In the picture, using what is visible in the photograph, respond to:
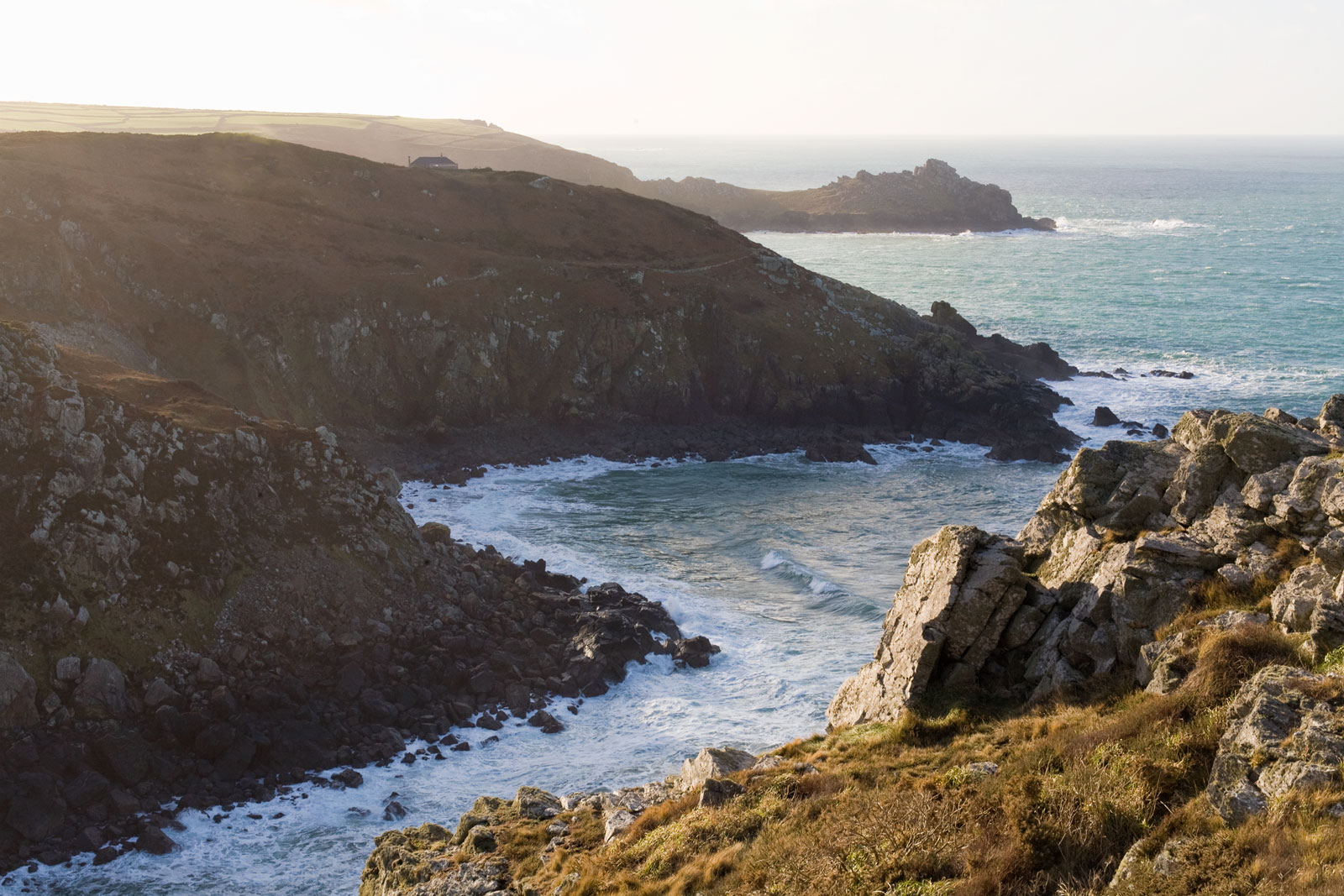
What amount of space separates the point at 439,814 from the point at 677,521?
87.7 ft

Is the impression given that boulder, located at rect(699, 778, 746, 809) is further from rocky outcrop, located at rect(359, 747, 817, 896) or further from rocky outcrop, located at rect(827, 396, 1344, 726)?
rocky outcrop, located at rect(827, 396, 1344, 726)

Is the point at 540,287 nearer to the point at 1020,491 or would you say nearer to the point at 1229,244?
the point at 1020,491


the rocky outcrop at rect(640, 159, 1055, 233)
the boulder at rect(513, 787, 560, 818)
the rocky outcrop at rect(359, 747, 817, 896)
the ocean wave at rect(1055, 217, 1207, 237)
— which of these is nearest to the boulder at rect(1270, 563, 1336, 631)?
the rocky outcrop at rect(359, 747, 817, 896)

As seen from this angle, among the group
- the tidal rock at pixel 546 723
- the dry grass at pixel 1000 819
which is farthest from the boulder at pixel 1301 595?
the tidal rock at pixel 546 723

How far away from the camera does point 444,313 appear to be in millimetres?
68812

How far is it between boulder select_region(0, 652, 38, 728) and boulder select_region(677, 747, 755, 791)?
1993 centimetres

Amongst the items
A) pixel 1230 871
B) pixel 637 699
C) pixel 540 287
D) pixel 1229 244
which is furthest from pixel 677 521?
pixel 1229 244

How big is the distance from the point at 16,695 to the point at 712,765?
21.4 meters

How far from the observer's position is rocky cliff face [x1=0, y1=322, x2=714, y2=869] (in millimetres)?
29781

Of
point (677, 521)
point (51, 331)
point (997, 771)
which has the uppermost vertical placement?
point (51, 331)

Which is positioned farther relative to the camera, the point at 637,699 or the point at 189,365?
the point at 189,365

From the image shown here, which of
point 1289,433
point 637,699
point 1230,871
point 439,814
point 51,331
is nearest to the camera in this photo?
point 1230,871

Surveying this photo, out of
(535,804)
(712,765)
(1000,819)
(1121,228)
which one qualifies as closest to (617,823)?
(712,765)

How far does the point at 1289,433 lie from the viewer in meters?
21.0
